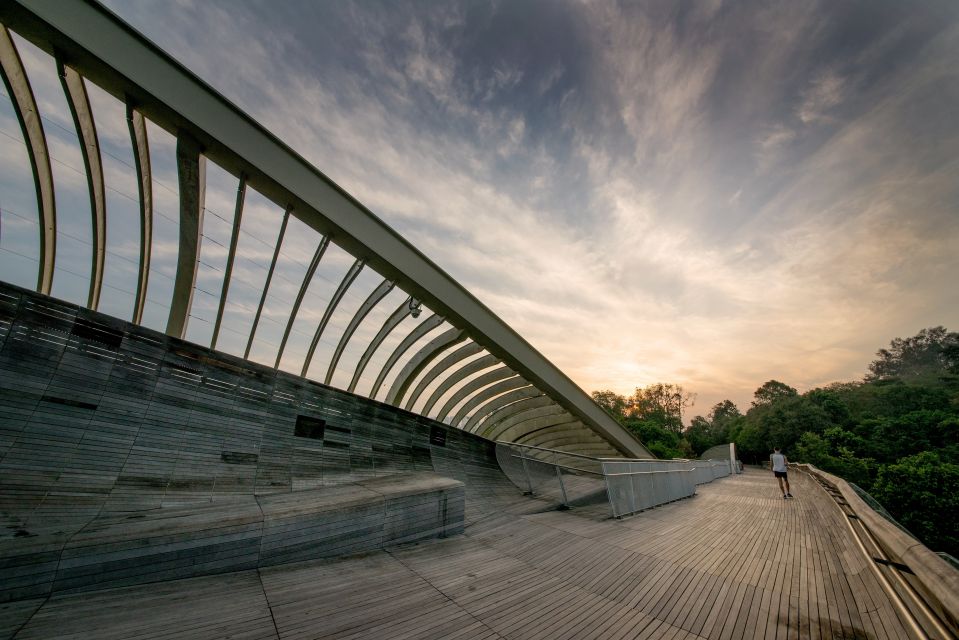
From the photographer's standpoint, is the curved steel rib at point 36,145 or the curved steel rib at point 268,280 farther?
the curved steel rib at point 268,280

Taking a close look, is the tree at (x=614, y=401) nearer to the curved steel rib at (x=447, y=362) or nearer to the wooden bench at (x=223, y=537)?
the curved steel rib at (x=447, y=362)

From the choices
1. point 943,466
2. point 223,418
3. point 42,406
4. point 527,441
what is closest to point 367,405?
point 223,418

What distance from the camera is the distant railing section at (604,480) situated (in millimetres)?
8219

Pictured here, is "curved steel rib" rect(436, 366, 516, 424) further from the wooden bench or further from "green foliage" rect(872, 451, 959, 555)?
"green foliage" rect(872, 451, 959, 555)

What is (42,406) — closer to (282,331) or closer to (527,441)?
(282,331)

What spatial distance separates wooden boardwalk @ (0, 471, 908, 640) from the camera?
3.01 meters

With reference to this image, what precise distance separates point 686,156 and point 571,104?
13.9 feet

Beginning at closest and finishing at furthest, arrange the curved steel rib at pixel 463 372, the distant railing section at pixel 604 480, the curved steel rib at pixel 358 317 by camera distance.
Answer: the distant railing section at pixel 604 480, the curved steel rib at pixel 358 317, the curved steel rib at pixel 463 372

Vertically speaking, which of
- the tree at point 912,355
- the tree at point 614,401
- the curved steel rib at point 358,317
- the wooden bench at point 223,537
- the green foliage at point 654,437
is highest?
the tree at point 912,355

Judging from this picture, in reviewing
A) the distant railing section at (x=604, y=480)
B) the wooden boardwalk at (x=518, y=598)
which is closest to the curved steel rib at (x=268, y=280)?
the wooden boardwalk at (x=518, y=598)

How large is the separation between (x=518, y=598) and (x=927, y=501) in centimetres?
3091

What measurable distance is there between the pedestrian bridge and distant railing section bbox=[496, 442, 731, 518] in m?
0.13

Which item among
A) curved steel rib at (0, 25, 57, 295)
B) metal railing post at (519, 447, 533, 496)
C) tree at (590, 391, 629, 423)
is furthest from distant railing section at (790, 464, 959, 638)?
tree at (590, 391, 629, 423)

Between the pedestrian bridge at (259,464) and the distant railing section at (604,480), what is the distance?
0.13m
